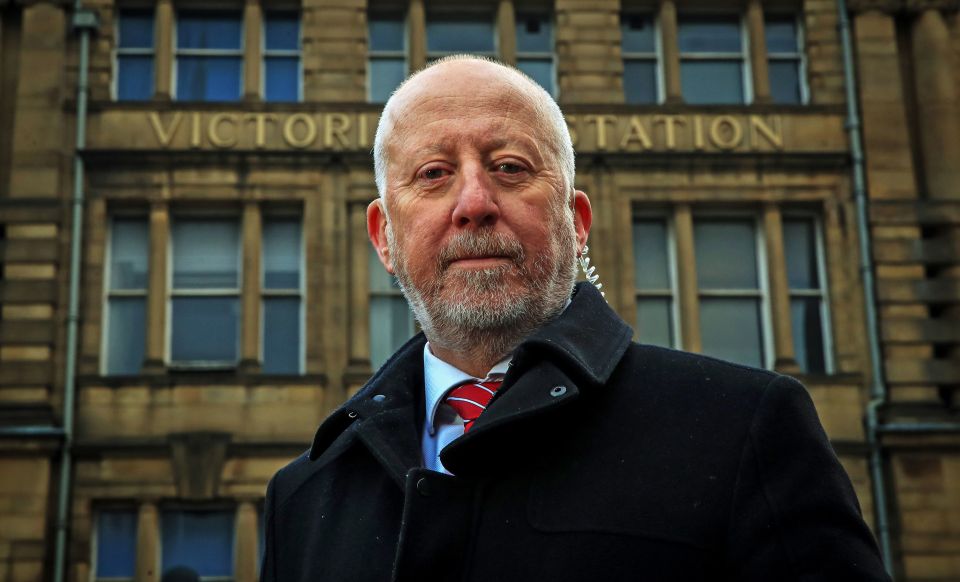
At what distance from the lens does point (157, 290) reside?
18.4 m

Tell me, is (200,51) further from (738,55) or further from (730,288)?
(730,288)

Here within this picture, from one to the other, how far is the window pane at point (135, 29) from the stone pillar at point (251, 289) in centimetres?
308

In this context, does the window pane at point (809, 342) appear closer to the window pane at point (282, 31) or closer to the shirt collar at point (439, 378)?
the window pane at point (282, 31)

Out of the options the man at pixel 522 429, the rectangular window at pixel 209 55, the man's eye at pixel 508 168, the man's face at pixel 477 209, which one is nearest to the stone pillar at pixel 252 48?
the rectangular window at pixel 209 55

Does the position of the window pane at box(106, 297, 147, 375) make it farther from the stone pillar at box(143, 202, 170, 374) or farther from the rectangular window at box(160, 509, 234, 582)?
the rectangular window at box(160, 509, 234, 582)

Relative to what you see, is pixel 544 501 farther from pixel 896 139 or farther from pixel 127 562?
pixel 896 139

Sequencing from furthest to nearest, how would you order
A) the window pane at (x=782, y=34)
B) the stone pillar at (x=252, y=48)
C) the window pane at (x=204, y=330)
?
the window pane at (x=782, y=34) < the stone pillar at (x=252, y=48) < the window pane at (x=204, y=330)

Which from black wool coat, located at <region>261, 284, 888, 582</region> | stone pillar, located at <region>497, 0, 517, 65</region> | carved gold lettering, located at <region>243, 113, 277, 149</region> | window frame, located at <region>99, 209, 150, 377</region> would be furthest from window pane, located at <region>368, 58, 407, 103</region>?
black wool coat, located at <region>261, 284, 888, 582</region>

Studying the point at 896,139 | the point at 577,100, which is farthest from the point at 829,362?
the point at 577,100

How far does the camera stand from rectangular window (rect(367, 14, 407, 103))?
1986cm

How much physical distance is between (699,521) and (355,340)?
1621cm

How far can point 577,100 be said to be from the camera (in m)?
19.6

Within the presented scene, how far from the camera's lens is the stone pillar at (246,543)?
17.5 metres

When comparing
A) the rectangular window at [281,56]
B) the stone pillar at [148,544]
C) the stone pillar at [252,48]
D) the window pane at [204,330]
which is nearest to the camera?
the stone pillar at [148,544]
